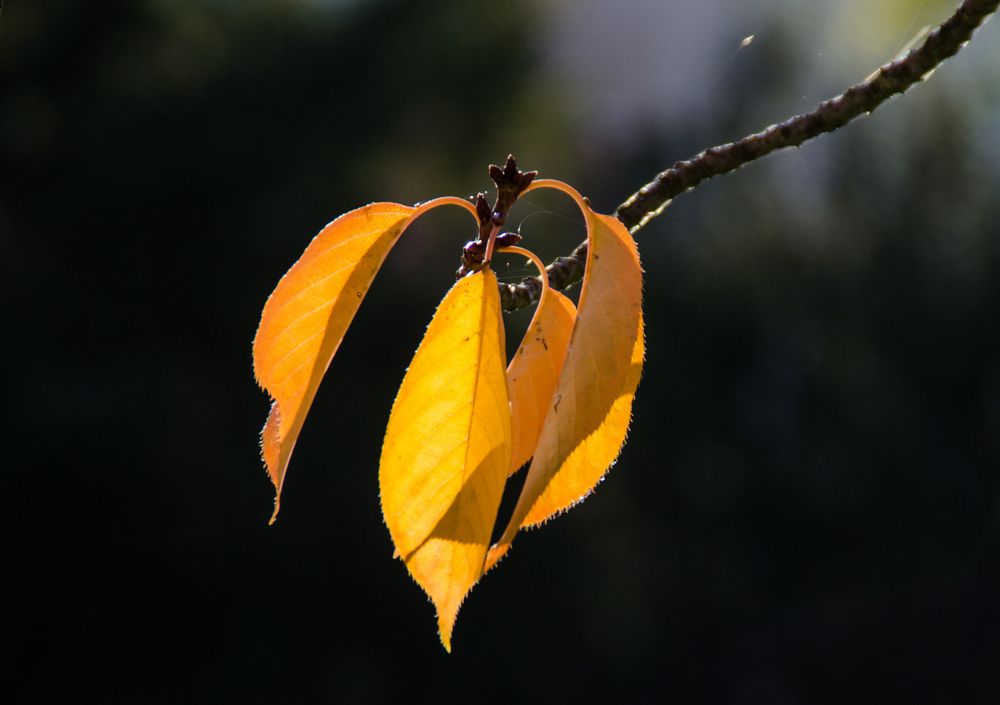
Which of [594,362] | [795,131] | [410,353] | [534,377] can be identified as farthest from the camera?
[410,353]

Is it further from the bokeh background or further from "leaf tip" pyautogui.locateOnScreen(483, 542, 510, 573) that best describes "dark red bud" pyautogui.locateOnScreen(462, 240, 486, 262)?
the bokeh background

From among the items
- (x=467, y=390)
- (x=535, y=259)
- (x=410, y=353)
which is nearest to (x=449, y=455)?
(x=467, y=390)

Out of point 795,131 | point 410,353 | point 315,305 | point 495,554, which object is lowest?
point 495,554

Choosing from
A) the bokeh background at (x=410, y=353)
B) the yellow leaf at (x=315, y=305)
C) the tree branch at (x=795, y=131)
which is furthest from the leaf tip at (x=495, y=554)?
the bokeh background at (x=410, y=353)

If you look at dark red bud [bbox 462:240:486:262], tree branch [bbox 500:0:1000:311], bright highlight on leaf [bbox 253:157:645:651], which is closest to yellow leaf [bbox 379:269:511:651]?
bright highlight on leaf [bbox 253:157:645:651]

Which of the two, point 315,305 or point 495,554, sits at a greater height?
point 315,305

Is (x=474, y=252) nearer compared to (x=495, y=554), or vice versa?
(x=495, y=554)

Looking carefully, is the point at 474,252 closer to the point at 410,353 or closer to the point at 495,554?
the point at 495,554
